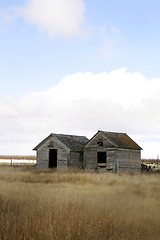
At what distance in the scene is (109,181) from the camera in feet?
64.4

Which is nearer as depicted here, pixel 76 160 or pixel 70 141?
pixel 76 160

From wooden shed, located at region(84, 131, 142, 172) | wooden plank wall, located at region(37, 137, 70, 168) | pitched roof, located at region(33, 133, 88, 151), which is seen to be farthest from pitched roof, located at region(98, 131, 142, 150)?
wooden plank wall, located at region(37, 137, 70, 168)

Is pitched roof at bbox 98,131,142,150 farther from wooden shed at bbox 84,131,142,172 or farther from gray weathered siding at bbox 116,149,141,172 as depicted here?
gray weathered siding at bbox 116,149,141,172

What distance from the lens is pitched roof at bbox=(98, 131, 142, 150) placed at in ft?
100

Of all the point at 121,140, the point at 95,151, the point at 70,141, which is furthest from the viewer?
the point at 70,141

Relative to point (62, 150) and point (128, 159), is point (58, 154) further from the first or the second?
point (128, 159)

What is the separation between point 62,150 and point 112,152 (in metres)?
5.67

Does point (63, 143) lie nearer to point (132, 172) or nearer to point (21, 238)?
point (132, 172)

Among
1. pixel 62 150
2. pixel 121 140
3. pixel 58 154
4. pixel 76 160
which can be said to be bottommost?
pixel 76 160

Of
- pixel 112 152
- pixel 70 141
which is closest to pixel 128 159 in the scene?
pixel 112 152

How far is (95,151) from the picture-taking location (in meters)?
31.2

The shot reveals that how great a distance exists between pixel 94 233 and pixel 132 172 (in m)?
26.0

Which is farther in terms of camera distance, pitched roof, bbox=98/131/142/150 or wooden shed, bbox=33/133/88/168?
wooden shed, bbox=33/133/88/168

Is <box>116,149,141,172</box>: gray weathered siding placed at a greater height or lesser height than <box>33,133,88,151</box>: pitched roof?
lesser
